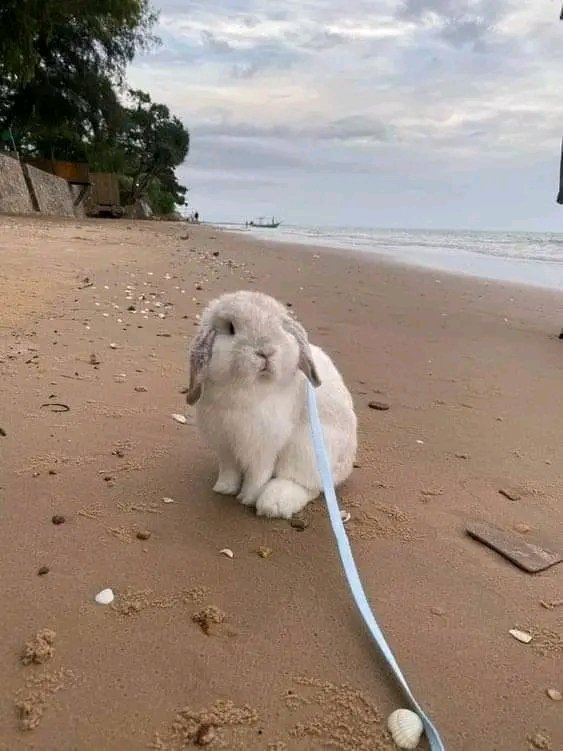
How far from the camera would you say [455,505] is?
312 centimetres

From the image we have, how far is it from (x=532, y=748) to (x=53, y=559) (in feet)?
5.41

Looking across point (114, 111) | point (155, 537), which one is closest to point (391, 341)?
point (155, 537)

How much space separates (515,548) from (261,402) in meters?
1.21

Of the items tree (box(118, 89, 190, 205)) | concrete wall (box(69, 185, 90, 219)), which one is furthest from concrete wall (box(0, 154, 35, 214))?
tree (box(118, 89, 190, 205))

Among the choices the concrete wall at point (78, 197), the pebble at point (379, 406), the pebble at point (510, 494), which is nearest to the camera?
the pebble at point (510, 494)

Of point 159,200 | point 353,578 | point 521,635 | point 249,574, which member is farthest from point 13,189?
point 159,200

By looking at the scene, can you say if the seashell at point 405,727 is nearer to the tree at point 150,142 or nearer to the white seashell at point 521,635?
the white seashell at point 521,635

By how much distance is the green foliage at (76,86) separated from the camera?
2103cm

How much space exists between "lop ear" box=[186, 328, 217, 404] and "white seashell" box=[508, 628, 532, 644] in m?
1.42

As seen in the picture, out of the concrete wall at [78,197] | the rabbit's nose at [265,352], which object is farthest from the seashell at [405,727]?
the concrete wall at [78,197]

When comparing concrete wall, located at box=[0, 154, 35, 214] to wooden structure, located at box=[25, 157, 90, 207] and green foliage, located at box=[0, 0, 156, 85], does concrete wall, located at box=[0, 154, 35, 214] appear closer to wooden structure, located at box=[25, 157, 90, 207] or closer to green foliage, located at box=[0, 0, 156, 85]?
green foliage, located at box=[0, 0, 156, 85]

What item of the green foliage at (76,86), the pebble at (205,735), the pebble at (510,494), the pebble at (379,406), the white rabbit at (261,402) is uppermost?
the green foliage at (76,86)

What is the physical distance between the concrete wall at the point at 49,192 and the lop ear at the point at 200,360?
25435 mm

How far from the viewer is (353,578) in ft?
7.07
